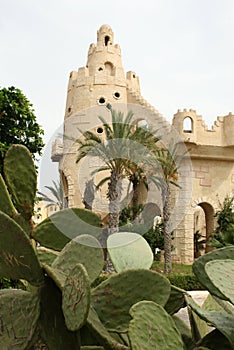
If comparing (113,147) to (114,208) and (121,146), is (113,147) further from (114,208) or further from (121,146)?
(114,208)

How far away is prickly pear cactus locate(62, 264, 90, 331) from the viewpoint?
46cm

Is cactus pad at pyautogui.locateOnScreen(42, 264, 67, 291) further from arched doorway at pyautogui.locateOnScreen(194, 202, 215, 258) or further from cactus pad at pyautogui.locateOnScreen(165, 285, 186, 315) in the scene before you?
arched doorway at pyautogui.locateOnScreen(194, 202, 215, 258)

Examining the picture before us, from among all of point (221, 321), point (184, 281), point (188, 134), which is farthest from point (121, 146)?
point (188, 134)

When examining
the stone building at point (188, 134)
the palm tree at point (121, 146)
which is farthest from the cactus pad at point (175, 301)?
the stone building at point (188, 134)

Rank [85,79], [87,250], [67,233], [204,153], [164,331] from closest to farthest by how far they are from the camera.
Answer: [164,331] < [87,250] < [67,233] < [204,153] < [85,79]

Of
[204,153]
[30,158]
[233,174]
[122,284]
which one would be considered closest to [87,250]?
[122,284]

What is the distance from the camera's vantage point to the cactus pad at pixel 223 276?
19.3 inches

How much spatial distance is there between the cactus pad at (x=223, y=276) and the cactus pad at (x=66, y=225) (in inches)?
10.4

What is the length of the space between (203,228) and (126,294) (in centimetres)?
1741

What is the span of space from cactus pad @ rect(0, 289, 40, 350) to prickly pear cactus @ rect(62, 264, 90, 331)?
84mm

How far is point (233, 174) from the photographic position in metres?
15.8

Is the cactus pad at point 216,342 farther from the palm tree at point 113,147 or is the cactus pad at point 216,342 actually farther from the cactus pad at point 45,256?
the palm tree at point 113,147

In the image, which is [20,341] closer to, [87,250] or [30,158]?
[87,250]

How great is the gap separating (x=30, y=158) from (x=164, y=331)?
0.40 meters
